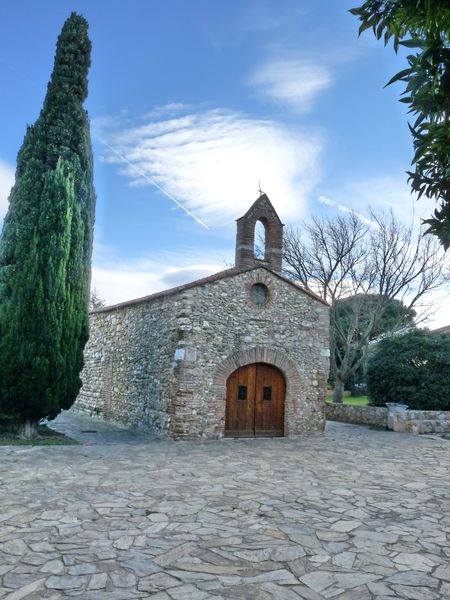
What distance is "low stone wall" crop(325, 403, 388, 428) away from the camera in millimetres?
16250

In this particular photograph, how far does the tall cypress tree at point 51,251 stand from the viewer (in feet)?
34.0

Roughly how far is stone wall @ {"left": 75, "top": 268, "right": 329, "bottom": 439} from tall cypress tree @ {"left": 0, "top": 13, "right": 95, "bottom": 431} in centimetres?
210

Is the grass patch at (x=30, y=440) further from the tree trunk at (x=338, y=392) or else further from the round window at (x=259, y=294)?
the tree trunk at (x=338, y=392)

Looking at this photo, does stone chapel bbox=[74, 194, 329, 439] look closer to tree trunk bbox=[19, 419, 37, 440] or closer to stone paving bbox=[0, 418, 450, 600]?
stone paving bbox=[0, 418, 450, 600]

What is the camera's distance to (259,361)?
40.2 feet

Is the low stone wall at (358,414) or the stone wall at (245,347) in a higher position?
the stone wall at (245,347)

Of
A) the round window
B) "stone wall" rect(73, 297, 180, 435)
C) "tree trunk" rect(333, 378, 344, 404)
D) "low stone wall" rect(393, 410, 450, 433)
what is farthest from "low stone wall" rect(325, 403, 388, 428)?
"stone wall" rect(73, 297, 180, 435)

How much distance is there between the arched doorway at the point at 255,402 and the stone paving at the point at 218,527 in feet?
8.60

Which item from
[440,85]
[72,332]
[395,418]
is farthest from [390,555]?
[395,418]

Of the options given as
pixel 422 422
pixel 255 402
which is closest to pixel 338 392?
pixel 422 422

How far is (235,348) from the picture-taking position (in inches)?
472

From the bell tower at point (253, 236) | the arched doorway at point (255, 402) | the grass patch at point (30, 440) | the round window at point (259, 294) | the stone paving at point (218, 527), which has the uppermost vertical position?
the bell tower at point (253, 236)

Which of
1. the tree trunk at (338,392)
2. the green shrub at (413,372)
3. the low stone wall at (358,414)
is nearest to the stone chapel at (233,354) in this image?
the low stone wall at (358,414)

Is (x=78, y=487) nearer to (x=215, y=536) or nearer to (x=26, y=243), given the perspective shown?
(x=215, y=536)
